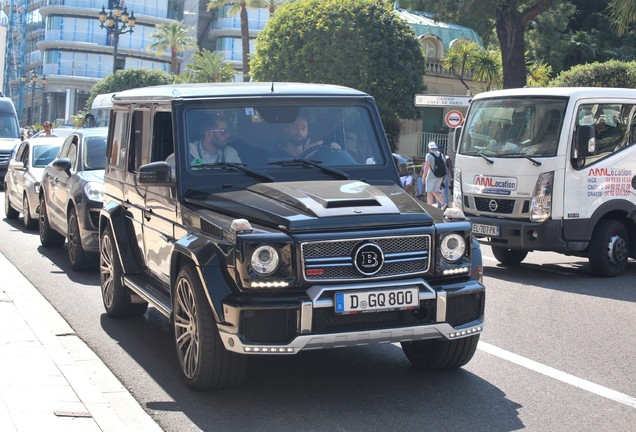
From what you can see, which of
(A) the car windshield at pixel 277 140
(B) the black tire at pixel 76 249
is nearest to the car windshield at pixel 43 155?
(B) the black tire at pixel 76 249

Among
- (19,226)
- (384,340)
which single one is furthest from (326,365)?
(19,226)

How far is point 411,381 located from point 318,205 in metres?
1.51

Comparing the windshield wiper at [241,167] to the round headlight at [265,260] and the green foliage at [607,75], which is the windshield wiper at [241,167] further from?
the green foliage at [607,75]

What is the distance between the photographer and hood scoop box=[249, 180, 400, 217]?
6.07 metres

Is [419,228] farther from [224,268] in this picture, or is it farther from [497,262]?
[497,262]

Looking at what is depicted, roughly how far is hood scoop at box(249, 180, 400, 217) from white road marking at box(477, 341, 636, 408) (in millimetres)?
1879

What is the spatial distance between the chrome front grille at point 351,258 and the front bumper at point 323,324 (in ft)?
0.27

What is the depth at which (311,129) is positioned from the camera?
7293mm

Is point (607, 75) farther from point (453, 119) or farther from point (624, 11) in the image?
point (624, 11)

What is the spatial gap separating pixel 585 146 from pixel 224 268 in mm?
7452

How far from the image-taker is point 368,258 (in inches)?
234

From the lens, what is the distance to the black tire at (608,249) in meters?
12.5

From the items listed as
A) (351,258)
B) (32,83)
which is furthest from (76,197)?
(32,83)

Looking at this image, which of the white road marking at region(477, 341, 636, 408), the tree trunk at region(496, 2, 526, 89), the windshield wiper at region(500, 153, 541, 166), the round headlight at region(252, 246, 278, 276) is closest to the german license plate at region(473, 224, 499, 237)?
the windshield wiper at region(500, 153, 541, 166)
